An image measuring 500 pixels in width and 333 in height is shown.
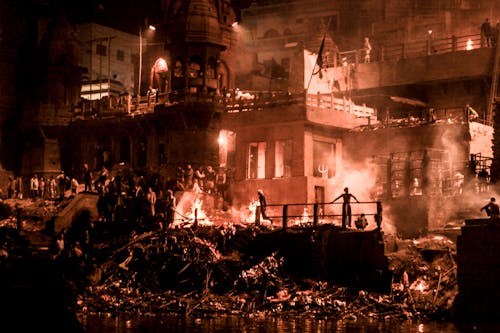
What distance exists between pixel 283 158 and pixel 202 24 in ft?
51.3

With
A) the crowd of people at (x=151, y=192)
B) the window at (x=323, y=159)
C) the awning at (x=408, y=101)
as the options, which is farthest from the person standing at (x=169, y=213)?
the awning at (x=408, y=101)

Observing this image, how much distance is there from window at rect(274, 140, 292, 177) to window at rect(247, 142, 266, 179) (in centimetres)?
99

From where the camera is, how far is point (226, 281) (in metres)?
28.3

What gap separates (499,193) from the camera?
1266 inches

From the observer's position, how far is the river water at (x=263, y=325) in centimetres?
2162

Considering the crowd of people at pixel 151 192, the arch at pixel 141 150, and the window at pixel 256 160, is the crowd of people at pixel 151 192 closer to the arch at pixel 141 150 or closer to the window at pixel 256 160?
the window at pixel 256 160

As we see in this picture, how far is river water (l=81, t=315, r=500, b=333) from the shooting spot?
21625 millimetres

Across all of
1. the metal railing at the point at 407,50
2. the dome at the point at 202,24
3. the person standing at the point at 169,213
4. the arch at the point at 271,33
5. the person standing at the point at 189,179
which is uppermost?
the arch at the point at 271,33

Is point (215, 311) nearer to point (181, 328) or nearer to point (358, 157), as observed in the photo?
point (181, 328)

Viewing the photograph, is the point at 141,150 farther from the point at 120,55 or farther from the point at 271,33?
the point at 271,33

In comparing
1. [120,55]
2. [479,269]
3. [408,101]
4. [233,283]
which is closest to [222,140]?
[408,101]

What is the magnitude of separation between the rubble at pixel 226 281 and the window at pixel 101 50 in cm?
3476

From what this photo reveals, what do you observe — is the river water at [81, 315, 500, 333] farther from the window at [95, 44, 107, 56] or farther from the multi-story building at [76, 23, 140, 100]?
the window at [95, 44, 107, 56]

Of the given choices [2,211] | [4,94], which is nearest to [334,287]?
[2,211]
